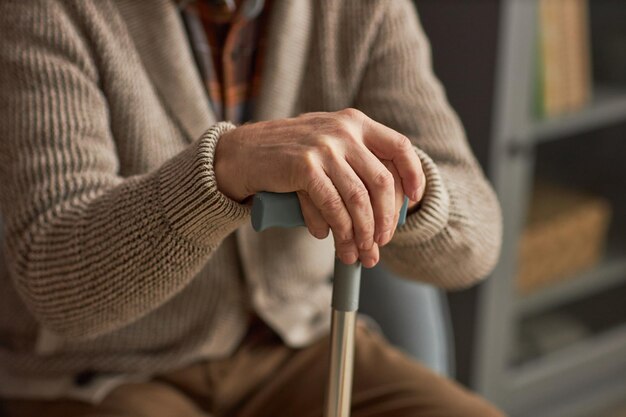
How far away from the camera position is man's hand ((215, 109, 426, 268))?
2.51 feet

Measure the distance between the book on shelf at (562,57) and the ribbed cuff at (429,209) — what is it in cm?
77

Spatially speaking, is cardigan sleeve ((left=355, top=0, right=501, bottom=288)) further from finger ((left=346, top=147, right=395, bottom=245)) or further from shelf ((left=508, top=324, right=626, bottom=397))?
shelf ((left=508, top=324, right=626, bottom=397))

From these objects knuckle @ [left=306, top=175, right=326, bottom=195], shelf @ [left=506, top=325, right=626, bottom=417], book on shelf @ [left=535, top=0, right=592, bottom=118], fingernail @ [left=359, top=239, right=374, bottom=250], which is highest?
knuckle @ [left=306, top=175, right=326, bottom=195]

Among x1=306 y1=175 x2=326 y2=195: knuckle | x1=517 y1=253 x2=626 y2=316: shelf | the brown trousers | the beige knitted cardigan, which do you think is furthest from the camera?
x1=517 y1=253 x2=626 y2=316: shelf

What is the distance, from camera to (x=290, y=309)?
116 centimetres

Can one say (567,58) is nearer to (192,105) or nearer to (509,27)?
(509,27)

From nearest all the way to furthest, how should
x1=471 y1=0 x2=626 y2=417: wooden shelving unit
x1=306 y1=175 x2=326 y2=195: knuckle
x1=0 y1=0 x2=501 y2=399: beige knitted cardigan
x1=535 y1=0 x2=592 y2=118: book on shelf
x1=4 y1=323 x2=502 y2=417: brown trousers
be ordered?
x1=306 y1=175 x2=326 y2=195: knuckle < x1=0 y1=0 x2=501 y2=399: beige knitted cardigan < x1=4 y1=323 x2=502 y2=417: brown trousers < x1=471 y1=0 x2=626 y2=417: wooden shelving unit < x1=535 y1=0 x2=592 y2=118: book on shelf

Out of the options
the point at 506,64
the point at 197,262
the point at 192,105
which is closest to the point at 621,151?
the point at 506,64

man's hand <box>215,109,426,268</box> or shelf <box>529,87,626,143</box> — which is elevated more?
man's hand <box>215,109,426,268</box>

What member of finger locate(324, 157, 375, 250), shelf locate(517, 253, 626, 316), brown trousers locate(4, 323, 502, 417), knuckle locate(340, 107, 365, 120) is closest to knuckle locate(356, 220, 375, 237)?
finger locate(324, 157, 375, 250)

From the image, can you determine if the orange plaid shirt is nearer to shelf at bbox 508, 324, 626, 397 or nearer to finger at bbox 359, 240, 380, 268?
finger at bbox 359, 240, 380, 268

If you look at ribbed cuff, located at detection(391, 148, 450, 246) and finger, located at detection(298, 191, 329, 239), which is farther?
ribbed cuff, located at detection(391, 148, 450, 246)

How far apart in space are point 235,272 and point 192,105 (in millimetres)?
213

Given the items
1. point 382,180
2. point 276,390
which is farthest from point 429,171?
point 276,390
